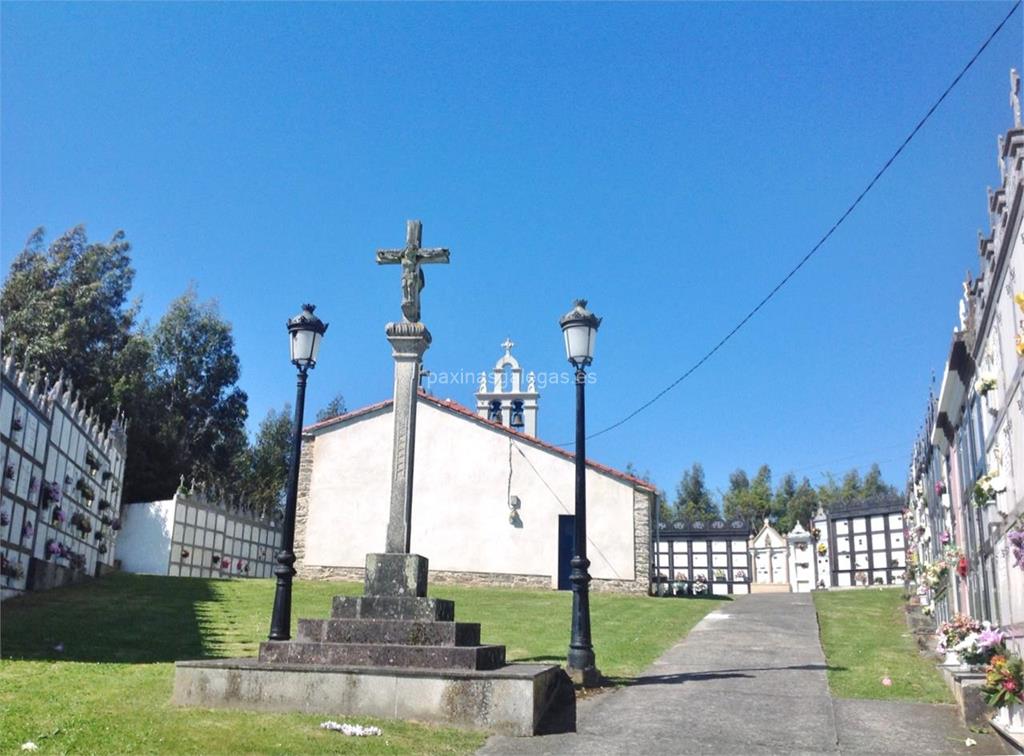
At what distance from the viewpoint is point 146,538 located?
28484 mm

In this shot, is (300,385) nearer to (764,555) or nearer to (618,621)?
(618,621)

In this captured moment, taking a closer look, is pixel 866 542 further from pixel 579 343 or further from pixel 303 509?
pixel 579 343

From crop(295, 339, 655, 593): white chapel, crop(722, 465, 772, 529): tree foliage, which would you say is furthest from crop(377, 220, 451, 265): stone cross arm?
crop(722, 465, 772, 529): tree foliage

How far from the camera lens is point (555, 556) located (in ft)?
86.7

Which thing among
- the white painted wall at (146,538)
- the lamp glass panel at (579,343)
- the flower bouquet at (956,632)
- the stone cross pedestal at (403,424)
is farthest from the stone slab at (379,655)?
the white painted wall at (146,538)

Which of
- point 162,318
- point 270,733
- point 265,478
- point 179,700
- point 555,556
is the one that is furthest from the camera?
point 265,478

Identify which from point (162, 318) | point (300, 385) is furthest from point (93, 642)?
point (162, 318)

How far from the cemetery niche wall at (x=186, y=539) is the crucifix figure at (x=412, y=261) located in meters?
18.7

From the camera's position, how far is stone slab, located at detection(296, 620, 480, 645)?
8258mm

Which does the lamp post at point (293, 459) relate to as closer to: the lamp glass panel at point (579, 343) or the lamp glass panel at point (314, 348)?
the lamp glass panel at point (314, 348)

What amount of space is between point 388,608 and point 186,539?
75.5 ft

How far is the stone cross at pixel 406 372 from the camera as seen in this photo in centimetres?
934

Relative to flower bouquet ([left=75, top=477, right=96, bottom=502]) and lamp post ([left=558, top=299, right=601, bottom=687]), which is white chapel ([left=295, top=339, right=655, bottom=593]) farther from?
lamp post ([left=558, top=299, right=601, bottom=687])

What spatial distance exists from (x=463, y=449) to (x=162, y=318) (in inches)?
997
